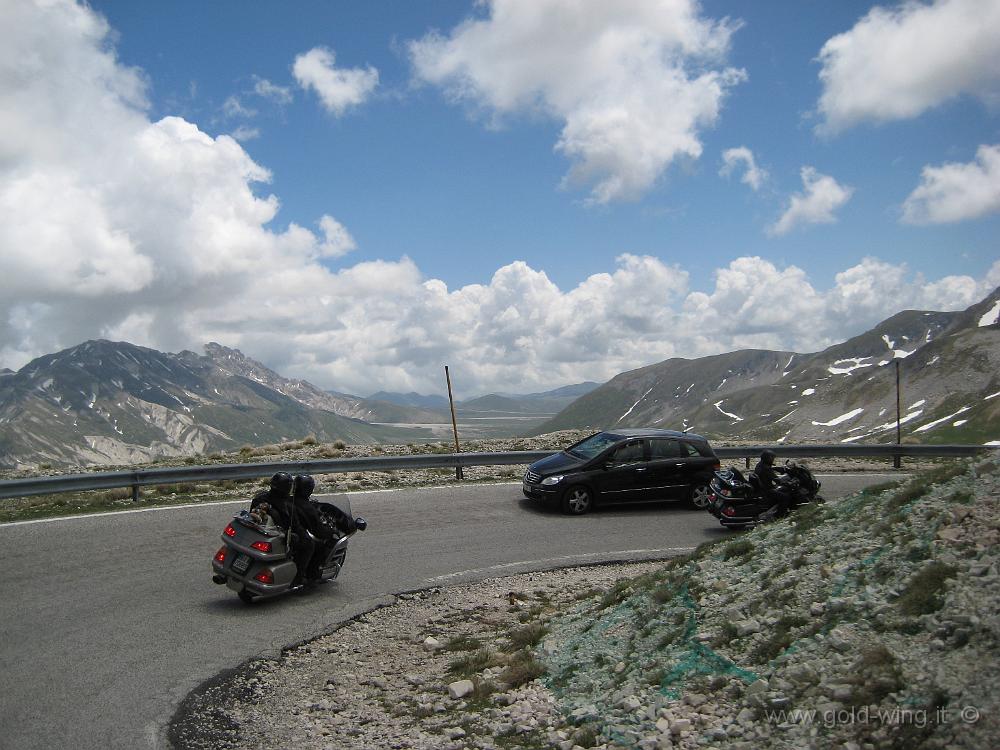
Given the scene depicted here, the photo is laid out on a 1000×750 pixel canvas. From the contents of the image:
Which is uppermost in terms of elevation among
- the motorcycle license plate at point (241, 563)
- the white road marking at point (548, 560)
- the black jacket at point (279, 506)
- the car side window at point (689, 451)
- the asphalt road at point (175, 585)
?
the black jacket at point (279, 506)

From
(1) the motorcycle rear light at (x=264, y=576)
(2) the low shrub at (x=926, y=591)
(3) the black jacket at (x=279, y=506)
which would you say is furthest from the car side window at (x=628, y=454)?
(2) the low shrub at (x=926, y=591)

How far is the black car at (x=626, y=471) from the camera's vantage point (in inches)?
568

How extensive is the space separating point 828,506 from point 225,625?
6.46 m

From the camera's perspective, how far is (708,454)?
15.5 m

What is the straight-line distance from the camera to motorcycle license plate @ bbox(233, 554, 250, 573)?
8.26m

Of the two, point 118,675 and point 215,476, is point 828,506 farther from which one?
point 215,476

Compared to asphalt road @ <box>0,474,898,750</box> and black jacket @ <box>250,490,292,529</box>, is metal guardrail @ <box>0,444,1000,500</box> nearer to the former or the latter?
asphalt road @ <box>0,474,898,750</box>

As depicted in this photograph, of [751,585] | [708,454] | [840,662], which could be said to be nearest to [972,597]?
[840,662]

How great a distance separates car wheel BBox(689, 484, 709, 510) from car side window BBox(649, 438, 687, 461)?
76 cm

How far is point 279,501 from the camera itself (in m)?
8.66

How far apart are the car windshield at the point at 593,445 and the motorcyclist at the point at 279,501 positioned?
299 inches

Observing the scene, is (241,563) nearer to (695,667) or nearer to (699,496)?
(695,667)

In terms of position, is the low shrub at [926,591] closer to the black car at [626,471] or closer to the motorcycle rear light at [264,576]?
the motorcycle rear light at [264,576]

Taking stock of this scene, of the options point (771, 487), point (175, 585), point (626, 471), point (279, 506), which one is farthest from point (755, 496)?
point (175, 585)
